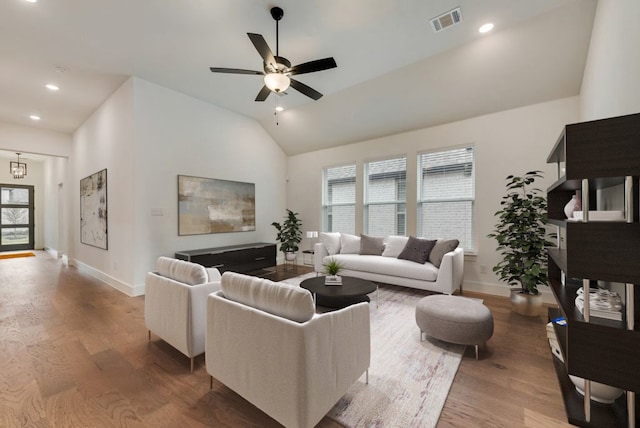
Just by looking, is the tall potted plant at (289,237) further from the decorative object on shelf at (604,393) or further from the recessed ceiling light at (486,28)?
the decorative object on shelf at (604,393)

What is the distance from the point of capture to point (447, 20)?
9.75 ft

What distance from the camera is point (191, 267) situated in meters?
2.38

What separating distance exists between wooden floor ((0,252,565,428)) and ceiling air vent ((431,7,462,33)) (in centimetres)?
353

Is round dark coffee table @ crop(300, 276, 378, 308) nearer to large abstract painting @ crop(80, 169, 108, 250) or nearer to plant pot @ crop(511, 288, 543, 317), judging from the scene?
plant pot @ crop(511, 288, 543, 317)

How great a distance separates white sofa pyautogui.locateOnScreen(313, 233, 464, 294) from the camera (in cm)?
391

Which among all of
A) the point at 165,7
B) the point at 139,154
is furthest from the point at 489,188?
the point at 139,154

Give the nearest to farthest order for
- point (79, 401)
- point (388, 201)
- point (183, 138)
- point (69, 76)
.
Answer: point (79, 401)
point (69, 76)
point (183, 138)
point (388, 201)

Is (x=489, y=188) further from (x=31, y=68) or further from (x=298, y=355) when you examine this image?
(x=31, y=68)

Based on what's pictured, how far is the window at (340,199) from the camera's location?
6.18m

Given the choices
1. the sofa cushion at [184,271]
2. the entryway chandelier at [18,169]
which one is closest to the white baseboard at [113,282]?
the sofa cushion at [184,271]

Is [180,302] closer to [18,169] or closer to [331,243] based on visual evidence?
[331,243]

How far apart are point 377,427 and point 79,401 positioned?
6.73 feet

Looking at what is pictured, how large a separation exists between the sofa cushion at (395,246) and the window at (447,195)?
0.46 meters

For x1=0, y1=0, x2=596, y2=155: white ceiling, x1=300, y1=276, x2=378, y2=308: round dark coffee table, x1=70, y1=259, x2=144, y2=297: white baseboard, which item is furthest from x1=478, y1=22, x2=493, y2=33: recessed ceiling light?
x1=70, y1=259, x2=144, y2=297: white baseboard
